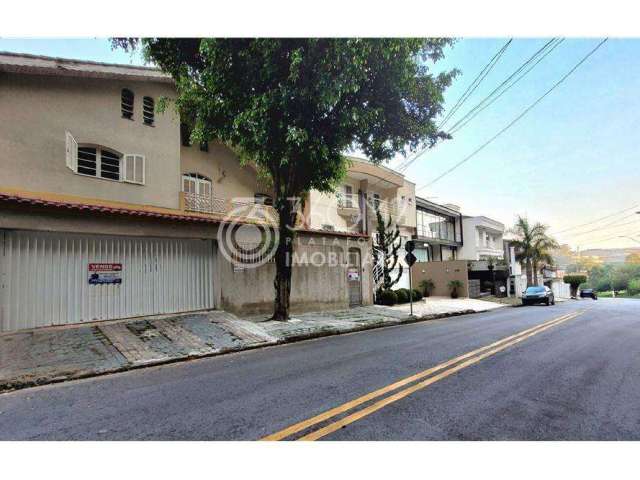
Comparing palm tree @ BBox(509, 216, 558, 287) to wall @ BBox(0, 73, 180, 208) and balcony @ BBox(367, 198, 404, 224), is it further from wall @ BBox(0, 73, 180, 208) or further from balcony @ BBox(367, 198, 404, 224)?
wall @ BBox(0, 73, 180, 208)

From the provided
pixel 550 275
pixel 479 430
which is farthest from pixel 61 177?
pixel 550 275

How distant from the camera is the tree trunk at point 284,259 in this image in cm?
1112

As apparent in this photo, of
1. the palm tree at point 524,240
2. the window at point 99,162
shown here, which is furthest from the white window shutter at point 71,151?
the palm tree at point 524,240

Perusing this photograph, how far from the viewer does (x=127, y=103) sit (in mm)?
14055

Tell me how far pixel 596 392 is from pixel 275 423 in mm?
4075

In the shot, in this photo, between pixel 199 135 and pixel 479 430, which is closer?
pixel 479 430

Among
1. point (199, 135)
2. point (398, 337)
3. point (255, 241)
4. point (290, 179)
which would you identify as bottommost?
point (398, 337)

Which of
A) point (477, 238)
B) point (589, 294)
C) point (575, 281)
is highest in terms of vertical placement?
point (477, 238)

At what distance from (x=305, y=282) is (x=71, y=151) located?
29.4 ft

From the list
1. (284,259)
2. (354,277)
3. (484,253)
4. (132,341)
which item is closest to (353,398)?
(132,341)

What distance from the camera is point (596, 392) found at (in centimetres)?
453

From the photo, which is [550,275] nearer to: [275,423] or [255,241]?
[255,241]

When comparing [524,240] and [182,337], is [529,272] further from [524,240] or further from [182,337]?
[182,337]

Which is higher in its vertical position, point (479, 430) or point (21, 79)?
point (21, 79)
